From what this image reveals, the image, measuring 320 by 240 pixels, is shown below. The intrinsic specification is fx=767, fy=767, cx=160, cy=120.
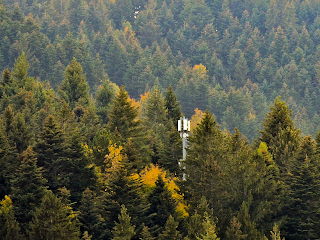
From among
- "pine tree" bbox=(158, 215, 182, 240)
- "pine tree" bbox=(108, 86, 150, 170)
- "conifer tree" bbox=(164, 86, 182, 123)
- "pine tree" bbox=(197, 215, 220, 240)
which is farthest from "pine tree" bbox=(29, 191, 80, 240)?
"conifer tree" bbox=(164, 86, 182, 123)

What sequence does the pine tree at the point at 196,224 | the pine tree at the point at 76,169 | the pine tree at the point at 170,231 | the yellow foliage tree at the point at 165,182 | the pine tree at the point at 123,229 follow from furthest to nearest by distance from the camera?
the pine tree at the point at 76,169, the yellow foliage tree at the point at 165,182, the pine tree at the point at 170,231, the pine tree at the point at 123,229, the pine tree at the point at 196,224

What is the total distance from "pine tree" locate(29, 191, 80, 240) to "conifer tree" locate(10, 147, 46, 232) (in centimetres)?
404

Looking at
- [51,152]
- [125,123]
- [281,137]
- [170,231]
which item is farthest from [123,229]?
[125,123]

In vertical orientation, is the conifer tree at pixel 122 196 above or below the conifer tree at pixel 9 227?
above

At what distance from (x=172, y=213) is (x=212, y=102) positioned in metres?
115

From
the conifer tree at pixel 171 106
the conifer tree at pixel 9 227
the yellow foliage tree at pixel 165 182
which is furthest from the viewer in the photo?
the conifer tree at pixel 171 106

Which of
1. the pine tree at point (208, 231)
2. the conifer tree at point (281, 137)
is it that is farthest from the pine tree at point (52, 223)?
the conifer tree at point (281, 137)

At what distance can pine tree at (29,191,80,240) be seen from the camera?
43.8 metres

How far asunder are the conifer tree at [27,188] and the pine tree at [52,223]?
4.04 meters

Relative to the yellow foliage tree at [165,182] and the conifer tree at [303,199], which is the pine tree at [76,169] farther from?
the conifer tree at [303,199]

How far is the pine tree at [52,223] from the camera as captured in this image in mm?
43781

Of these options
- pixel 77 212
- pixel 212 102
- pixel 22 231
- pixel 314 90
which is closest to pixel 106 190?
pixel 77 212

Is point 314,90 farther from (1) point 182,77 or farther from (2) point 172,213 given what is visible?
(2) point 172,213

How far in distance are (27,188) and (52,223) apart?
21.3ft
